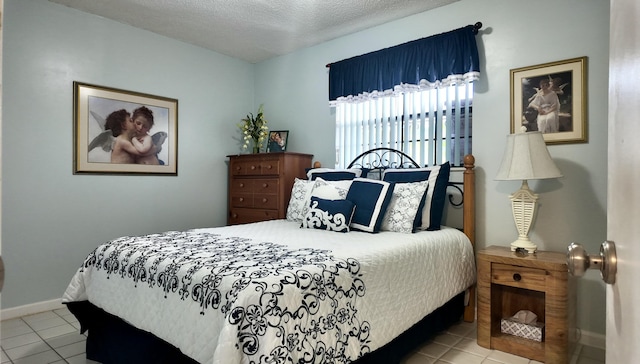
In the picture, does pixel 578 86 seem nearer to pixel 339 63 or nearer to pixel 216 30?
pixel 339 63

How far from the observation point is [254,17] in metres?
3.44

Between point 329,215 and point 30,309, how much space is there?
8.64 feet

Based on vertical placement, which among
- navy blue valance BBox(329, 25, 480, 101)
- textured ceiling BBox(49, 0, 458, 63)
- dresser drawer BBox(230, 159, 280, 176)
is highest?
textured ceiling BBox(49, 0, 458, 63)

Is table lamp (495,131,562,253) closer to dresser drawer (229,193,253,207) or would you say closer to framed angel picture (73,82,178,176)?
dresser drawer (229,193,253,207)

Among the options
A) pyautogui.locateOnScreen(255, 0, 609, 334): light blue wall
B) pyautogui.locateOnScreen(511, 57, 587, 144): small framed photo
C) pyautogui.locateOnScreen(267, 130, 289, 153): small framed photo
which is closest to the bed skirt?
pyautogui.locateOnScreen(255, 0, 609, 334): light blue wall

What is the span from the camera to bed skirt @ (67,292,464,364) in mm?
1729

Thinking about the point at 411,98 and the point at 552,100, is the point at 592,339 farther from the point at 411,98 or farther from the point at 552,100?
the point at 411,98

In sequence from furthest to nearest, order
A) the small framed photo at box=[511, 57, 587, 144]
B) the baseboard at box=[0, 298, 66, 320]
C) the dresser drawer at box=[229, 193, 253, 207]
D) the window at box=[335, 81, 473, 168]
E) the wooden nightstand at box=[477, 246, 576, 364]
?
the dresser drawer at box=[229, 193, 253, 207], the window at box=[335, 81, 473, 168], the baseboard at box=[0, 298, 66, 320], the small framed photo at box=[511, 57, 587, 144], the wooden nightstand at box=[477, 246, 576, 364]

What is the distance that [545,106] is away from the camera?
2.67 m

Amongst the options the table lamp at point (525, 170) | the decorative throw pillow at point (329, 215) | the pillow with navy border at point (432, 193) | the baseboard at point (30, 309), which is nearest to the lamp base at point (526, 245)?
the table lamp at point (525, 170)

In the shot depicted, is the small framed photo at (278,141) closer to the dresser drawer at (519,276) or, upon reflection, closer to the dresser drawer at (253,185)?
the dresser drawer at (253,185)

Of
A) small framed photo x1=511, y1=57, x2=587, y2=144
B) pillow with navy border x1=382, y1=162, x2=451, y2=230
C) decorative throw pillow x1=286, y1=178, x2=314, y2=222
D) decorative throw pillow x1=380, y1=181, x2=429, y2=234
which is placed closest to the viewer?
small framed photo x1=511, y1=57, x2=587, y2=144

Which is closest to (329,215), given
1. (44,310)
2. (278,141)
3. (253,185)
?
(253,185)

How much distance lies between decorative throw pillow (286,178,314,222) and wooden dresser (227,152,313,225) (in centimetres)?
42
